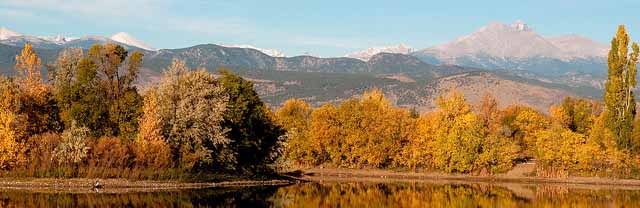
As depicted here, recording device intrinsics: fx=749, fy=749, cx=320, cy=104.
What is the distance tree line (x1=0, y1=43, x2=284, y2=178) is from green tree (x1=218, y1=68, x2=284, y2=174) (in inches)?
19.7

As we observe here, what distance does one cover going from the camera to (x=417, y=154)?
4437 inches

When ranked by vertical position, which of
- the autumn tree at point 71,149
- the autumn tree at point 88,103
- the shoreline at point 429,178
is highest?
the autumn tree at point 88,103

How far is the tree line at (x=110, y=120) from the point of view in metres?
68.6

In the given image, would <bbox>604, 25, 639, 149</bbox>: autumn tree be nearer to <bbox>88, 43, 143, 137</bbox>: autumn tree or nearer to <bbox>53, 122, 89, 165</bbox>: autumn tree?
<bbox>88, 43, 143, 137</bbox>: autumn tree

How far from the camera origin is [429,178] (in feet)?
353

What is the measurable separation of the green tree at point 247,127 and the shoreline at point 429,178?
9.32m

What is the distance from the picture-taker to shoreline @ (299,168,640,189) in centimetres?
9994

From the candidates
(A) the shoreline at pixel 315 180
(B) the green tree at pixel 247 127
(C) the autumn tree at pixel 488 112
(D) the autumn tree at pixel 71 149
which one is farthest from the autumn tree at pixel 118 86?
(C) the autumn tree at pixel 488 112

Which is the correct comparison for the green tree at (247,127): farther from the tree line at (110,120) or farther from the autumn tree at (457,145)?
the autumn tree at (457,145)

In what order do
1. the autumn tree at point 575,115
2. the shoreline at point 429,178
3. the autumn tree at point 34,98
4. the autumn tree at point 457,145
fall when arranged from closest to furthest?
the autumn tree at point 34,98 → the shoreline at point 429,178 → the autumn tree at point 457,145 → the autumn tree at point 575,115

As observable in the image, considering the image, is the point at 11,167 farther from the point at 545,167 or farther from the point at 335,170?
the point at 545,167

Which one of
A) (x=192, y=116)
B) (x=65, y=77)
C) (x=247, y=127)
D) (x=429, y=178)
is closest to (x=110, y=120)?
(x=65, y=77)

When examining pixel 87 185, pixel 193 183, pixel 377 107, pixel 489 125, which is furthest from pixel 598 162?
pixel 87 185

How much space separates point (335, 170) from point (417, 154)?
1438cm
